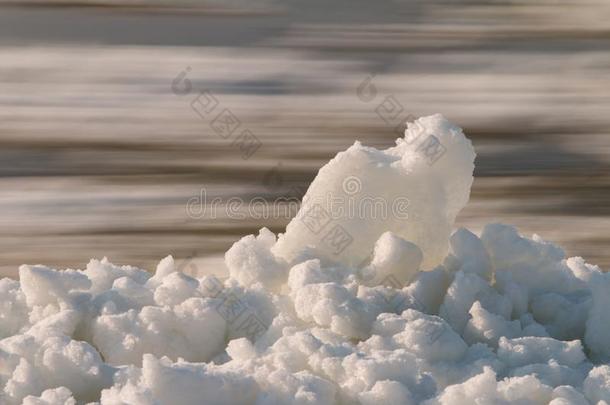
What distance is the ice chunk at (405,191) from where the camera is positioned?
1.95 meters

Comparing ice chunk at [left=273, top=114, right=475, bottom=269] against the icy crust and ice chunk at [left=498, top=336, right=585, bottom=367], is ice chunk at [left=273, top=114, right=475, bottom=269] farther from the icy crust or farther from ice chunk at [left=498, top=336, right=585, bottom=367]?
ice chunk at [left=498, top=336, right=585, bottom=367]

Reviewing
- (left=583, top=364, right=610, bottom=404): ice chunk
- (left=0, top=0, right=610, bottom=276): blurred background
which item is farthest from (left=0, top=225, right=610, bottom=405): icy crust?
(left=0, top=0, right=610, bottom=276): blurred background

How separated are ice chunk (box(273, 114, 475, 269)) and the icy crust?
0.21ft

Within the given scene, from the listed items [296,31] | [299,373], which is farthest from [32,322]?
[296,31]

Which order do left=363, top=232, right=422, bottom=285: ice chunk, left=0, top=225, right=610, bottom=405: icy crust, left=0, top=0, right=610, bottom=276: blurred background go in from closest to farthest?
left=0, top=225, right=610, bottom=405: icy crust → left=363, top=232, right=422, bottom=285: ice chunk → left=0, top=0, right=610, bottom=276: blurred background

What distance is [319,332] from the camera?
173 cm

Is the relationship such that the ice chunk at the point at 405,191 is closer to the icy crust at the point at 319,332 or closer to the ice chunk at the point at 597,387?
the icy crust at the point at 319,332

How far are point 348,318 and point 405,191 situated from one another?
32cm

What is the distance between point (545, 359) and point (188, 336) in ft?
1.63

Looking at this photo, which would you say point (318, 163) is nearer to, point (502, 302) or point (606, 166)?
point (606, 166)

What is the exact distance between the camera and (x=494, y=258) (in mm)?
1945

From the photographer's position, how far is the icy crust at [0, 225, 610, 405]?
1581 mm

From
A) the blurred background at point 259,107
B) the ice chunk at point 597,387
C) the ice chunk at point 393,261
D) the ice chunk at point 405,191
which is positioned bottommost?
the ice chunk at point 597,387

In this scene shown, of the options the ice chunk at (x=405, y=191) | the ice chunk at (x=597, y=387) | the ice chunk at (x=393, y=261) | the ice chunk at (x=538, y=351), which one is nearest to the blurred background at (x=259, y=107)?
the ice chunk at (x=405, y=191)
